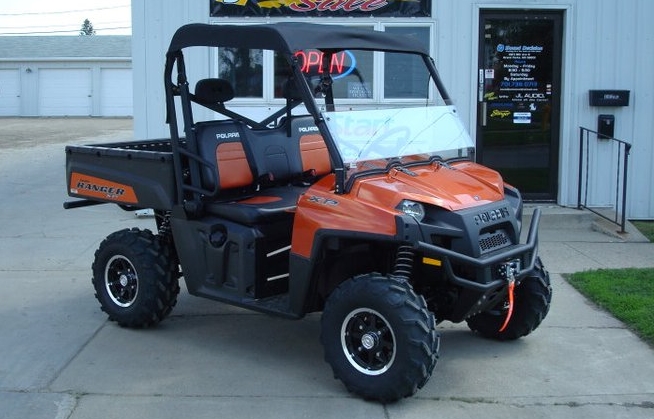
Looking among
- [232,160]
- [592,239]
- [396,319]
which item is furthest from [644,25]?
[396,319]

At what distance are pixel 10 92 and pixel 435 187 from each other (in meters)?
40.7

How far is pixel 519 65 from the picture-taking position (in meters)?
10.8

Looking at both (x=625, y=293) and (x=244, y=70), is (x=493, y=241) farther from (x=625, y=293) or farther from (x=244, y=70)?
(x=244, y=70)

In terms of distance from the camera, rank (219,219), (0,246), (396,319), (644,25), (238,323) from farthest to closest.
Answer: (644,25)
(0,246)
(238,323)
(219,219)
(396,319)

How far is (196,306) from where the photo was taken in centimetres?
721

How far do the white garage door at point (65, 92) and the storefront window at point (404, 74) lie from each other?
33582 mm

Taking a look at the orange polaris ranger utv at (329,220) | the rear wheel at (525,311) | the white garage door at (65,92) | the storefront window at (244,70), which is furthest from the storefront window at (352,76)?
the white garage door at (65,92)

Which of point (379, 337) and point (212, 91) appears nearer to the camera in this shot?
point (379, 337)

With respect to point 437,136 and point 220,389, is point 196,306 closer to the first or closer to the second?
point 220,389

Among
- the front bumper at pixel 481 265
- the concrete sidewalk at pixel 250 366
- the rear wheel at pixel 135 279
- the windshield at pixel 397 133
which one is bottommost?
the concrete sidewalk at pixel 250 366

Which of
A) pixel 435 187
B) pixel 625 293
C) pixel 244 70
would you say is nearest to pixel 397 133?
pixel 435 187

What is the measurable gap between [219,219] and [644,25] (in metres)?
6.87

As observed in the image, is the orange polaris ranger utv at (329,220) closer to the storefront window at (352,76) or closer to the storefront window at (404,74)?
the storefront window at (404,74)

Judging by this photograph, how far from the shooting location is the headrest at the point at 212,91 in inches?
245
